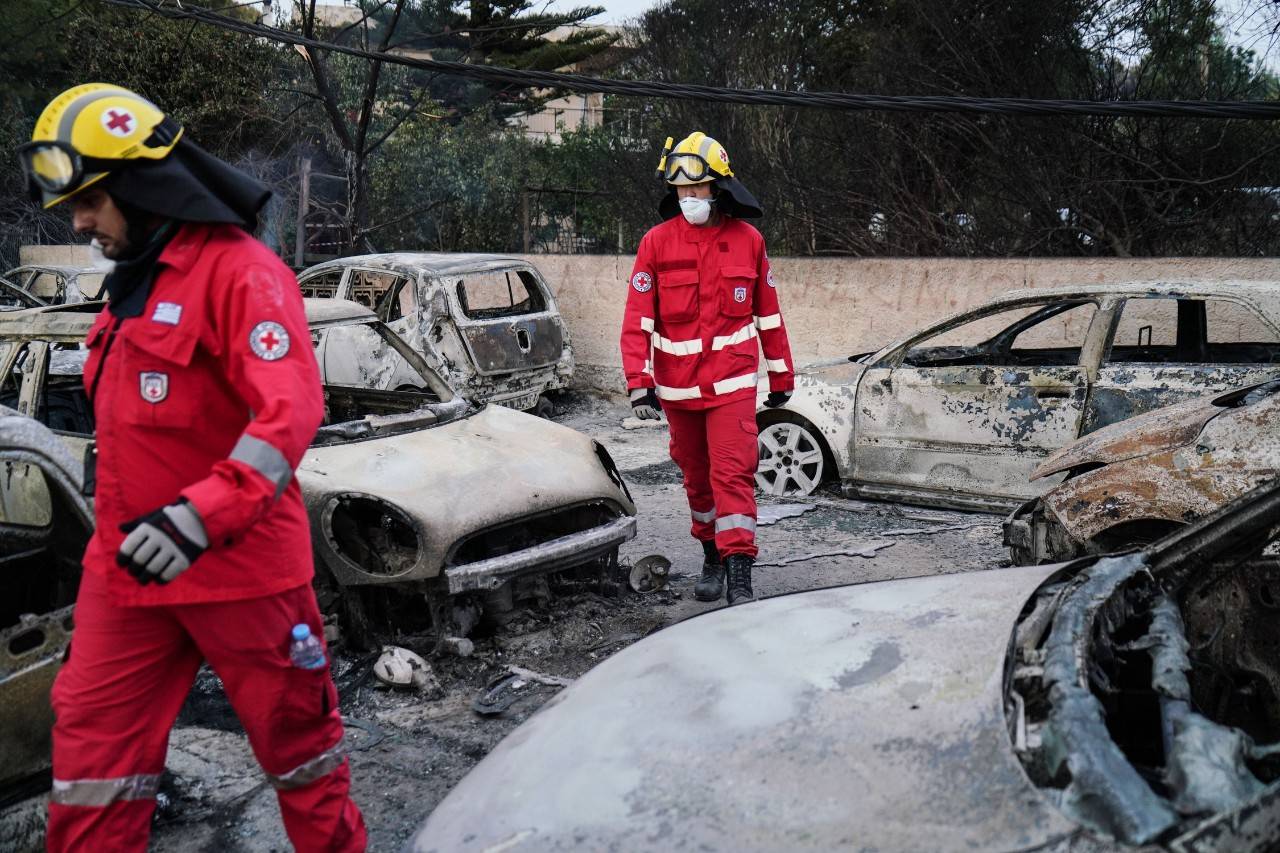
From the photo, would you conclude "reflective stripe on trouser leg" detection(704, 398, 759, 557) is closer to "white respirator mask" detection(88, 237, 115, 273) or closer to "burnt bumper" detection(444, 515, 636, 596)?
"burnt bumper" detection(444, 515, 636, 596)

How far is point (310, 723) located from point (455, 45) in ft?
78.2

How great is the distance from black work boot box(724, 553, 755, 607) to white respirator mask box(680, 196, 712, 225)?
1482 millimetres

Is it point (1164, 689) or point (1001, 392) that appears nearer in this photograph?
point (1164, 689)

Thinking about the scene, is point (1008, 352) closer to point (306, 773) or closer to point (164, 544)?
point (306, 773)

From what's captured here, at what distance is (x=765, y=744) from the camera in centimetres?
197

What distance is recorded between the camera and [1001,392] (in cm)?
622

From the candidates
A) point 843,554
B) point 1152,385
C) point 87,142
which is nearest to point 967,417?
point 1152,385

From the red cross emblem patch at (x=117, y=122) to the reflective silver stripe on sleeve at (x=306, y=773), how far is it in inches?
55.4

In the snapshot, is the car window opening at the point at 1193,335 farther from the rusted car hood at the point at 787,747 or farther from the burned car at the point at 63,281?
the burned car at the point at 63,281

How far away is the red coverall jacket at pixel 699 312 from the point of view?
4953mm

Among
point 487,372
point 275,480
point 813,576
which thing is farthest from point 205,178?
point 487,372

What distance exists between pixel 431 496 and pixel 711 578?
1.52 metres

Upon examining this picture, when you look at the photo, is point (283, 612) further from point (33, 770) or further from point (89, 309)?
point (89, 309)

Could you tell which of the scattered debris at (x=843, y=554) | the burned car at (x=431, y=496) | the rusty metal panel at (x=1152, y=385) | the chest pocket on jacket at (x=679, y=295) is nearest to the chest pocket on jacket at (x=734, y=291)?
the chest pocket on jacket at (x=679, y=295)
